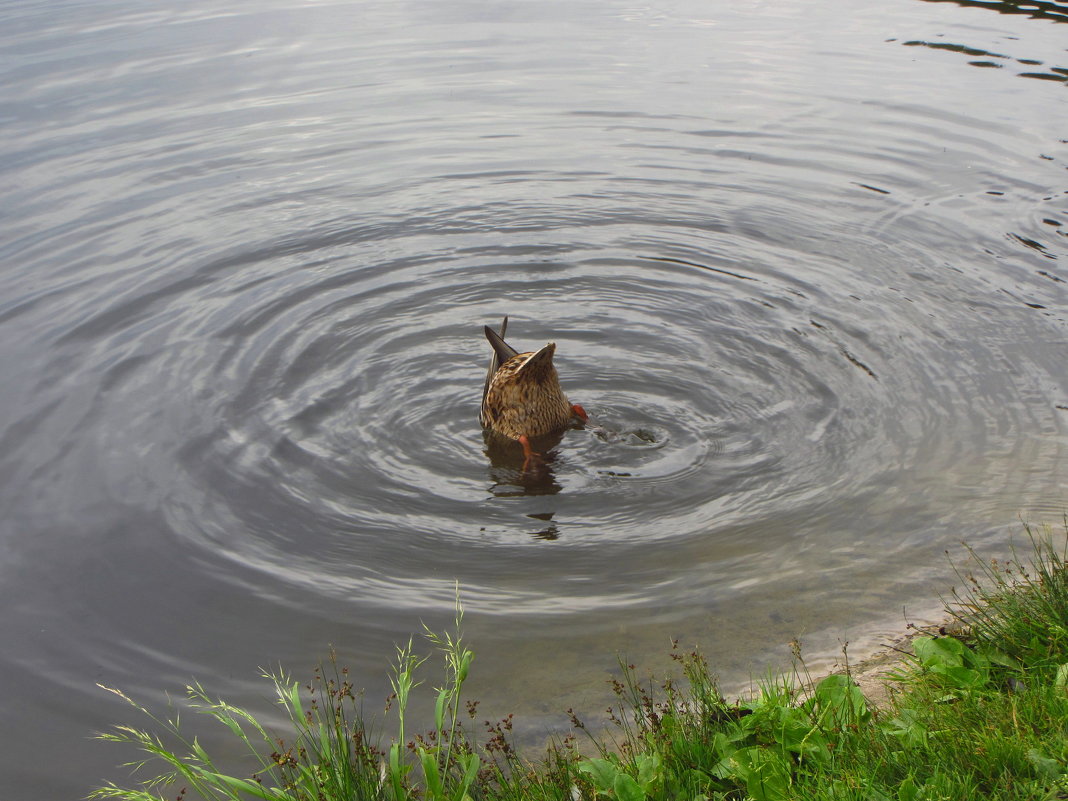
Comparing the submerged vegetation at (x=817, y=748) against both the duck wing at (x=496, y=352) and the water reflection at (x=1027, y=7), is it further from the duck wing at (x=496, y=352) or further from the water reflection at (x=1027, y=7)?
the water reflection at (x=1027, y=7)

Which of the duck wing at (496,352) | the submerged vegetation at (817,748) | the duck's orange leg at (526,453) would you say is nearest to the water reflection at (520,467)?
the duck's orange leg at (526,453)

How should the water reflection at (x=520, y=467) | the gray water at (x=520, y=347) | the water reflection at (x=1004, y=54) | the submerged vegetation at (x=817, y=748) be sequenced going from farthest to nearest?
1. the water reflection at (x=1004, y=54)
2. the water reflection at (x=520, y=467)
3. the gray water at (x=520, y=347)
4. the submerged vegetation at (x=817, y=748)

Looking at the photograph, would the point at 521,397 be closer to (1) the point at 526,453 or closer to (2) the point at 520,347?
(1) the point at 526,453

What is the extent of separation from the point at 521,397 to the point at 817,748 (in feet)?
12.8

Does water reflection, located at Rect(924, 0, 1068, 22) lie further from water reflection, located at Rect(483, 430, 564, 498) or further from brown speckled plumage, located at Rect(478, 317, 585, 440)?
water reflection, located at Rect(483, 430, 564, 498)

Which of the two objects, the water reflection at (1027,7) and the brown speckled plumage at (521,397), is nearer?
the brown speckled plumage at (521,397)

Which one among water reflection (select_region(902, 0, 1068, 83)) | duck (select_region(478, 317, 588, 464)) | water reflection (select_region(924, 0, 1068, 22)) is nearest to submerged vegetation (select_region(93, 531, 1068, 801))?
duck (select_region(478, 317, 588, 464))

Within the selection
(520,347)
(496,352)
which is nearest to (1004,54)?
(520,347)

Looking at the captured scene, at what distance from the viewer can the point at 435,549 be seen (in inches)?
Result: 230

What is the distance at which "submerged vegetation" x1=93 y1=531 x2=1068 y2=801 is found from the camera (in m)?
3.17

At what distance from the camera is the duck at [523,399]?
6859 millimetres

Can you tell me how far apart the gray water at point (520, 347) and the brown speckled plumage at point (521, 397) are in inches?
11.1

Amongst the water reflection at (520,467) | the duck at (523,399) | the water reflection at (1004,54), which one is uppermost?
the water reflection at (1004,54)

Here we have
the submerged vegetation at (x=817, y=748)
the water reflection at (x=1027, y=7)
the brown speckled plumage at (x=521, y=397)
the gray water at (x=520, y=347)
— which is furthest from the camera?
the water reflection at (x=1027, y=7)
